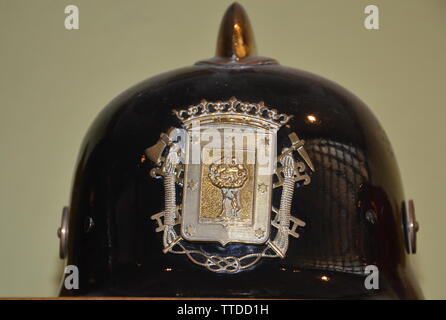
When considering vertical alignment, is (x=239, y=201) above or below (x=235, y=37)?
below

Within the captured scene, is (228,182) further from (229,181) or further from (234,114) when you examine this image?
(234,114)

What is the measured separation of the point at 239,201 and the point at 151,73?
0.66m

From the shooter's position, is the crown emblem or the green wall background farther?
the green wall background

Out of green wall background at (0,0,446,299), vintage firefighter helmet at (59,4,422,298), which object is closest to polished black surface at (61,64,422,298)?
vintage firefighter helmet at (59,4,422,298)

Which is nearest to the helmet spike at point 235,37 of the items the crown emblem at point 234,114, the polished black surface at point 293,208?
the polished black surface at point 293,208

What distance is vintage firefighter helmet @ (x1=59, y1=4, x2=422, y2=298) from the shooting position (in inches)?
57.9

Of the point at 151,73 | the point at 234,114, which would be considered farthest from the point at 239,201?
the point at 151,73

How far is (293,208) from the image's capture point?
149 cm

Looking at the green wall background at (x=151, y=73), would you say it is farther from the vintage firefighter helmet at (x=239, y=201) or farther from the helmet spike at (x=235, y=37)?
the vintage firefighter helmet at (x=239, y=201)

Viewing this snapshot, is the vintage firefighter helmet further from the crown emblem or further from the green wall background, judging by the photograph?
the green wall background

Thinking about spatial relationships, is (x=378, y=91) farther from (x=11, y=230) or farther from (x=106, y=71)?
(x=11, y=230)

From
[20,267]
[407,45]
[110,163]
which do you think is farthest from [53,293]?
[407,45]

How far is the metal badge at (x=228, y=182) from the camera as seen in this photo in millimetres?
1476

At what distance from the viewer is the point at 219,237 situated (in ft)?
4.84
